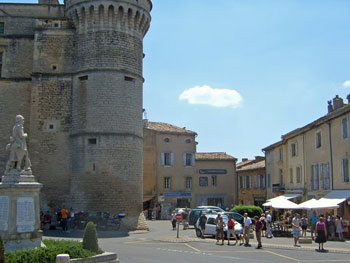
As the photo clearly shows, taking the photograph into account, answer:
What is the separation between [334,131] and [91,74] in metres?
13.7

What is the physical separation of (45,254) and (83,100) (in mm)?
16917

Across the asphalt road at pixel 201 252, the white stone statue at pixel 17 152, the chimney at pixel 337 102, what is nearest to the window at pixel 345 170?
the asphalt road at pixel 201 252

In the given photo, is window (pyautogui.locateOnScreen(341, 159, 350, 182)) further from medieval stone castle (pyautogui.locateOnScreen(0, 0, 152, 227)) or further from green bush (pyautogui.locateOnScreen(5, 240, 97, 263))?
green bush (pyautogui.locateOnScreen(5, 240, 97, 263))

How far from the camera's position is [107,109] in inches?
1054

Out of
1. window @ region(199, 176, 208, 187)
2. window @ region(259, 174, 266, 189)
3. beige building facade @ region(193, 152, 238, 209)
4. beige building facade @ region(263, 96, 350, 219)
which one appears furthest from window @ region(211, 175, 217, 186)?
beige building facade @ region(263, 96, 350, 219)

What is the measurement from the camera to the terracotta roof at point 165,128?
143 feet

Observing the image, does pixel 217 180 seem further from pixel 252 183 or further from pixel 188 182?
pixel 188 182

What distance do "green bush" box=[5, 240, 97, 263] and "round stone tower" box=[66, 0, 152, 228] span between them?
45.5 feet

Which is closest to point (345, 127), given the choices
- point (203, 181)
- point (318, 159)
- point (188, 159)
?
point (318, 159)

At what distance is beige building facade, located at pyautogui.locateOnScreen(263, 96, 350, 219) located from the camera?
959 inches

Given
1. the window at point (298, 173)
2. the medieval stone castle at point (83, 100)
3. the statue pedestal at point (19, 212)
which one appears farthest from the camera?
the window at point (298, 173)

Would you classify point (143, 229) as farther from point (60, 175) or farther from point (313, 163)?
point (313, 163)

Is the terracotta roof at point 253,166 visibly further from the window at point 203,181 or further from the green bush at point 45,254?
the green bush at point 45,254

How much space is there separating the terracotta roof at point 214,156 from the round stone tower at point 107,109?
65.1 feet
